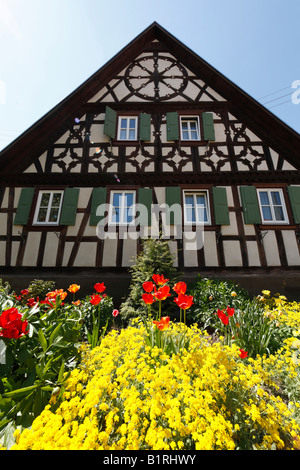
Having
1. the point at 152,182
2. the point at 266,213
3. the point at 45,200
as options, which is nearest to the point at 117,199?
the point at 152,182

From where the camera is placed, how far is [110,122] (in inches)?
344

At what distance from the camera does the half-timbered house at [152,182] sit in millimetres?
7113

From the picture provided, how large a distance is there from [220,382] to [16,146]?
947 centimetres

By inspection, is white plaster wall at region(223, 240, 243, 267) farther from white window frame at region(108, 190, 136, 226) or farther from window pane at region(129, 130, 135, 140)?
window pane at region(129, 130, 135, 140)

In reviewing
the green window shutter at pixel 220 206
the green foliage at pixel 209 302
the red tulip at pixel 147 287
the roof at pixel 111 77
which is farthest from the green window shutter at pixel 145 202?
the red tulip at pixel 147 287

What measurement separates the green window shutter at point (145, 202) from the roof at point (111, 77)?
440 centimetres

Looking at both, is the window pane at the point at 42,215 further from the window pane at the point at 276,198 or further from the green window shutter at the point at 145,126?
the window pane at the point at 276,198

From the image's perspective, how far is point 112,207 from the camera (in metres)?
7.76

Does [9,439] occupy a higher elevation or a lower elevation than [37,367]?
lower

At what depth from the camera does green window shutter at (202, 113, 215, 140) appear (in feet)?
27.8

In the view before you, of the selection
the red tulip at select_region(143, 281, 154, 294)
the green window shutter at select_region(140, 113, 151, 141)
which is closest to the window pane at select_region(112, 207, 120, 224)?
the green window shutter at select_region(140, 113, 151, 141)

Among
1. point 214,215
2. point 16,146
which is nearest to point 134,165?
point 214,215

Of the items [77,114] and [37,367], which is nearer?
[37,367]
